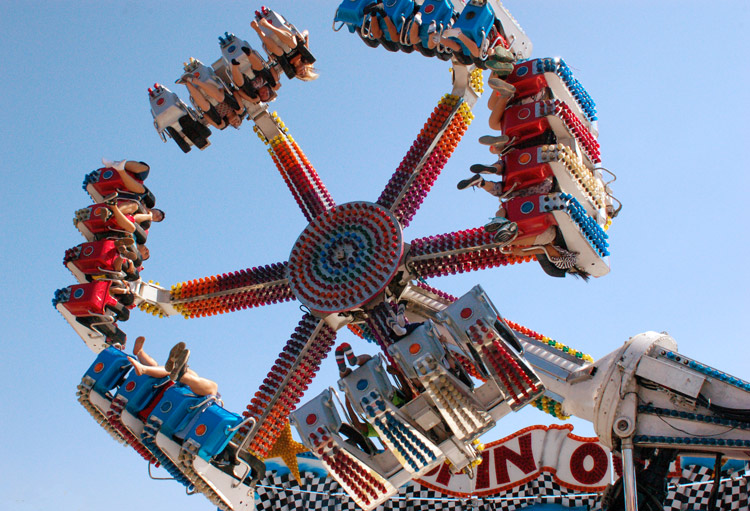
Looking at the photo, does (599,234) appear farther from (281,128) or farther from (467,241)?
(281,128)

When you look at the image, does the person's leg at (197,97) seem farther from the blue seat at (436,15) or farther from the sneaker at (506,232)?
the sneaker at (506,232)

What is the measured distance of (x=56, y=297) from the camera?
20.2 m

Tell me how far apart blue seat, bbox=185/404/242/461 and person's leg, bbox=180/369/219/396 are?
1.56 feet

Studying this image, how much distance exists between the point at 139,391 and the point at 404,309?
5.08 meters

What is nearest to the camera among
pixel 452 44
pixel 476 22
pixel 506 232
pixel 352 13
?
pixel 506 232

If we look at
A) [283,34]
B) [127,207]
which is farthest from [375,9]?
[127,207]

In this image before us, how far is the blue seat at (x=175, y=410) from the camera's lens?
57.0ft

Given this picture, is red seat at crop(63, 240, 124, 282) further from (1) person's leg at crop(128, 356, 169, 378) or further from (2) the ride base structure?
(1) person's leg at crop(128, 356, 169, 378)

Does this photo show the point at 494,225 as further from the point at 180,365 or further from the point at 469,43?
the point at 180,365

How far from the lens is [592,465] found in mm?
20859

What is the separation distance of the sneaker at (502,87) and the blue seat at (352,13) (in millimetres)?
3528

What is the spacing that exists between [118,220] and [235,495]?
6.51 metres

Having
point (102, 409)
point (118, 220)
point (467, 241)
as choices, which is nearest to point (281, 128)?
point (118, 220)

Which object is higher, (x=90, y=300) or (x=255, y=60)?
(x=255, y=60)
